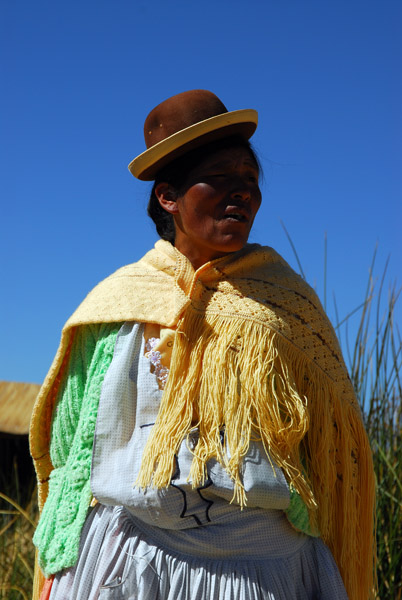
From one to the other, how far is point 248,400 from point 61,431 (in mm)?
642

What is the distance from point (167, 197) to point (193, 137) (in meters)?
0.24

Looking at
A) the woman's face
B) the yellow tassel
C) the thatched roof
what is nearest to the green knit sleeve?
the yellow tassel

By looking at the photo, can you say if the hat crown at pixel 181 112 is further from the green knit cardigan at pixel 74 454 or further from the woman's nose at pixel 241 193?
the green knit cardigan at pixel 74 454

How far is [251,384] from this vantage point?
2027mm

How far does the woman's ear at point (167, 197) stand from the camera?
2.31 meters

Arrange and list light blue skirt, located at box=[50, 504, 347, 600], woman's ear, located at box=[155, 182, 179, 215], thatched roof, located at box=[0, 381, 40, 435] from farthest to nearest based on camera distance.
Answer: thatched roof, located at box=[0, 381, 40, 435]
woman's ear, located at box=[155, 182, 179, 215]
light blue skirt, located at box=[50, 504, 347, 600]

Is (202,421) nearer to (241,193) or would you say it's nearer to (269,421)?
(269,421)

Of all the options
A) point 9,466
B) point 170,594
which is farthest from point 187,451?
point 9,466

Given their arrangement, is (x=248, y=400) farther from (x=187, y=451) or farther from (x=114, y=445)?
(x=114, y=445)

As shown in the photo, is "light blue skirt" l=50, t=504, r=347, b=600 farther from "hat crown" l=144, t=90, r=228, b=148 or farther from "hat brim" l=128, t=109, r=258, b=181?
"hat crown" l=144, t=90, r=228, b=148

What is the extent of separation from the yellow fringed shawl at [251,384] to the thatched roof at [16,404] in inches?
195

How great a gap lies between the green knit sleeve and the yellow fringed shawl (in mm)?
64

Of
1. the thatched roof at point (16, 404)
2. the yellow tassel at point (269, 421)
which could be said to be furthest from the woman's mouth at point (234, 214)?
the thatched roof at point (16, 404)

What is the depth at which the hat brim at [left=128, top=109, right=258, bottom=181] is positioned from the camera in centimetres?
217
